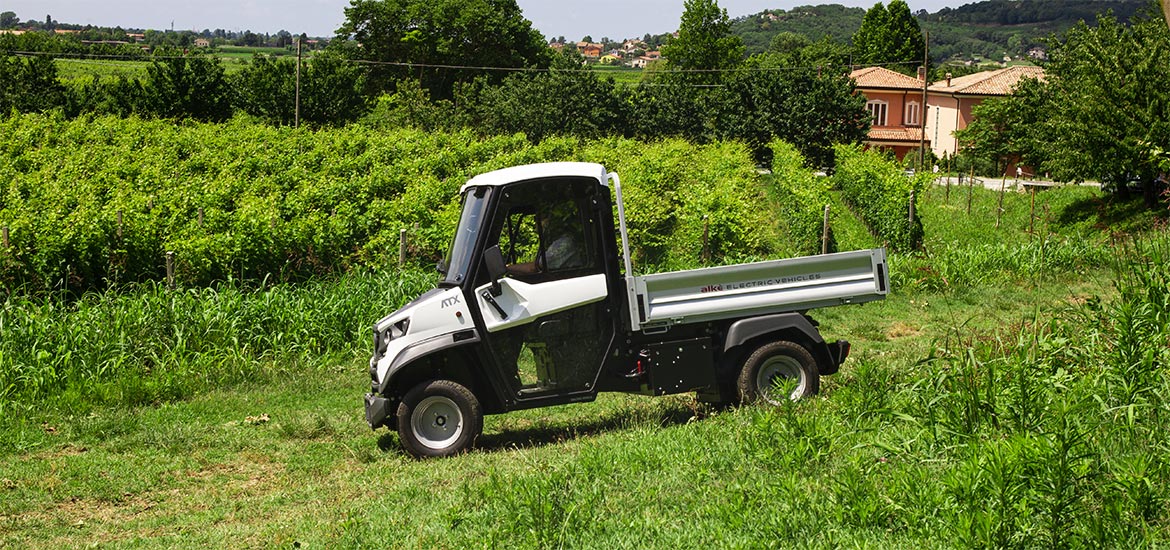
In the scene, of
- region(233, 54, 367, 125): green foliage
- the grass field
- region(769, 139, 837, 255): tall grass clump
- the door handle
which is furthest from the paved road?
the door handle

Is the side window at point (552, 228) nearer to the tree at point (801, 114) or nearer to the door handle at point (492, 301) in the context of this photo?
the door handle at point (492, 301)

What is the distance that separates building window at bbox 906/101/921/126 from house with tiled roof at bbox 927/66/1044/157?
121 cm

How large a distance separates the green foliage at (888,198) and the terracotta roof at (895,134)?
38820mm

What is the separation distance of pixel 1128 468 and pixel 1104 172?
29.3 meters

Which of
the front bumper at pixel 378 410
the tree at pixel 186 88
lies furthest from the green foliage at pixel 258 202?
the tree at pixel 186 88

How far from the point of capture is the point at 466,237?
8.29 meters

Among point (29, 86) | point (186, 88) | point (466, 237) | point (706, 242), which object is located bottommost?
point (706, 242)

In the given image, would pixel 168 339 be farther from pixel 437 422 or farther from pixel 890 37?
pixel 890 37

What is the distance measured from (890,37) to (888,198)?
7255cm

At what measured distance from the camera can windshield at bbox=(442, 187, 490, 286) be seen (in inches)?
321

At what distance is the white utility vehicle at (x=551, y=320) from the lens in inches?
319

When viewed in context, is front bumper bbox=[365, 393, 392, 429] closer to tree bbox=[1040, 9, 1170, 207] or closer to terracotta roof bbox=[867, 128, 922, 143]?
tree bbox=[1040, 9, 1170, 207]

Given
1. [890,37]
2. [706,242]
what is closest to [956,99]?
[890,37]

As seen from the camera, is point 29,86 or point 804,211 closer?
point 804,211
